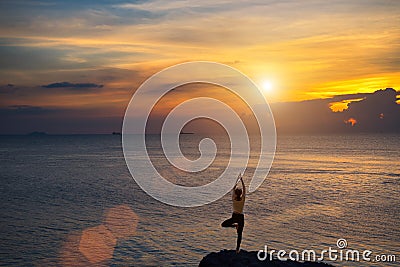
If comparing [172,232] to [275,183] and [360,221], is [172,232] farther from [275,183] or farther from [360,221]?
[275,183]

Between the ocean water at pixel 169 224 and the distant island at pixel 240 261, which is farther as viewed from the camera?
the ocean water at pixel 169 224

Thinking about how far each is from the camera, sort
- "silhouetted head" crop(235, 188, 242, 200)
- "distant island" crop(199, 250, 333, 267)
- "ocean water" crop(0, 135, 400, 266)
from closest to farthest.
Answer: "silhouetted head" crop(235, 188, 242, 200) < "distant island" crop(199, 250, 333, 267) < "ocean water" crop(0, 135, 400, 266)

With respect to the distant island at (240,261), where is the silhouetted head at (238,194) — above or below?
above

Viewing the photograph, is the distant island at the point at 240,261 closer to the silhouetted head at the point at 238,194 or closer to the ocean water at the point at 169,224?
the silhouetted head at the point at 238,194

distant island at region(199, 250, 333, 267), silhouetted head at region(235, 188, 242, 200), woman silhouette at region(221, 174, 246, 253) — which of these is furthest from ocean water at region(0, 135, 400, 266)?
silhouetted head at region(235, 188, 242, 200)

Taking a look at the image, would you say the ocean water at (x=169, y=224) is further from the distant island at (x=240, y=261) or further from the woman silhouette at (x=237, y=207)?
the woman silhouette at (x=237, y=207)

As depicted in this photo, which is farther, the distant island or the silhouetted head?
the distant island

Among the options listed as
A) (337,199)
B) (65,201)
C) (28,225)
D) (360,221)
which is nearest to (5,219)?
(28,225)

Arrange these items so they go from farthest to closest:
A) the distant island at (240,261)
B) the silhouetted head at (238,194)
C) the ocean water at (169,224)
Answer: the ocean water at (169,224) < the distant island at (240,261) < the silhouetted head at (238,194)

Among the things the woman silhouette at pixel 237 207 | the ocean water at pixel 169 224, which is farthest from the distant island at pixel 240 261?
the ocean water at pixel 169 224

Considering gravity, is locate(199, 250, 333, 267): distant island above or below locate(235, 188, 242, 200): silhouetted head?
below

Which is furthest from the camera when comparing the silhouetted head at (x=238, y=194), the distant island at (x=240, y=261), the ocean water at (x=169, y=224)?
the ocean water at (x=169, y=224)

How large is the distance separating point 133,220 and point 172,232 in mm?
6758

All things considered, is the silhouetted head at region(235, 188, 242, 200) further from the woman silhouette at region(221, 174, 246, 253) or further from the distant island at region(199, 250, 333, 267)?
the distant island at region(199, 250, 333, 267)
